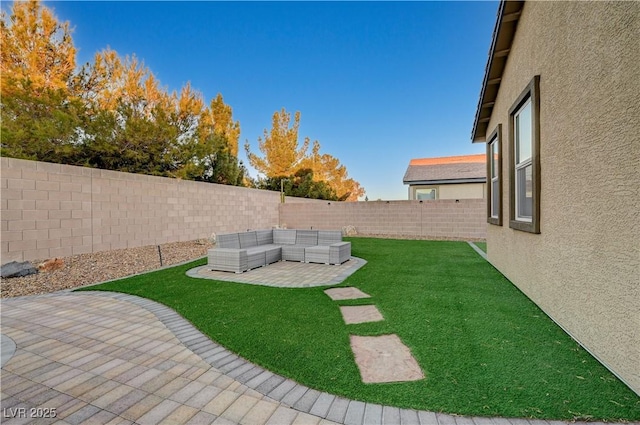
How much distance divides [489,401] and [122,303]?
5.19 m

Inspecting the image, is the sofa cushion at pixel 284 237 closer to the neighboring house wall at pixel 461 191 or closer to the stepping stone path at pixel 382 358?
the stepping stone path at pixel 382 358

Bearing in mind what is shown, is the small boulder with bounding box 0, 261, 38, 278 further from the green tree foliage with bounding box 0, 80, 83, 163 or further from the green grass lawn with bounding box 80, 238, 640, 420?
the green tree foliage with bounding box 0, 80, 83, 163

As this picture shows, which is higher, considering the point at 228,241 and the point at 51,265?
the point at 228,241

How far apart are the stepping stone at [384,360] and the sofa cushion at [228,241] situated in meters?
4.90

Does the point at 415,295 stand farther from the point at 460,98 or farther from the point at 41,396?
the point at 460,98

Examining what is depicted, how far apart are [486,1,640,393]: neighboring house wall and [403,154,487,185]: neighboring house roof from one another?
1401cm

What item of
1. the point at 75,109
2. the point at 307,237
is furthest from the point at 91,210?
the point at 307,237

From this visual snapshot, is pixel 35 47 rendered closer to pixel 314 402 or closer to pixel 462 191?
pixel 314 402

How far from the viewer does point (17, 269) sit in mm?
5969

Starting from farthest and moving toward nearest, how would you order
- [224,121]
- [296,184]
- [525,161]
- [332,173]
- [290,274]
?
[332,173], [296,184], [224,121], [290,274], [525,161]

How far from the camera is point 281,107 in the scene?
2380 cm

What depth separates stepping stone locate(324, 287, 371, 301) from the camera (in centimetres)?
491

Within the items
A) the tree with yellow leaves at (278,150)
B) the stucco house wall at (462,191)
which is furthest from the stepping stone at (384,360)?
the tree with yellow leaves at (278,150)

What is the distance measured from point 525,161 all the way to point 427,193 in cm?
1402
